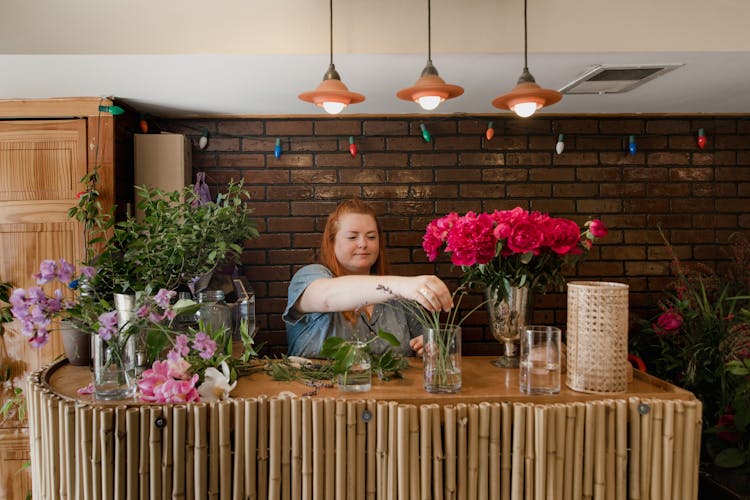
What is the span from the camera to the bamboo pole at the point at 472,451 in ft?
3.90

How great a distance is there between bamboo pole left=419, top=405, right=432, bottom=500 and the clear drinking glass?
0.87ft

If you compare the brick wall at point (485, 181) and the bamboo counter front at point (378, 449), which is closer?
the bamboo counter front at point (378, 449)

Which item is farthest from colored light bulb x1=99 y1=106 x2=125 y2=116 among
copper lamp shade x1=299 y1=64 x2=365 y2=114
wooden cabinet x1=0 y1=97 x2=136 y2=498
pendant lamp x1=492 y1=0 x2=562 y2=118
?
pendant lamp x1=492 y1=0 x2=562 y2=118

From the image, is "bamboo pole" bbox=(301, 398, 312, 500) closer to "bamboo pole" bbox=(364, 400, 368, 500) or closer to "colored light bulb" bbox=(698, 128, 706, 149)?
"bamboo pole" bbox=(364, 400, 368, 500)

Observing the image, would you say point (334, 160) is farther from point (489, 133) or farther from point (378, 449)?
point (378, 449)

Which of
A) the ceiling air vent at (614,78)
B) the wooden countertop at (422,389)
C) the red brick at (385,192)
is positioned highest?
the ceiling air vent at (614,78)

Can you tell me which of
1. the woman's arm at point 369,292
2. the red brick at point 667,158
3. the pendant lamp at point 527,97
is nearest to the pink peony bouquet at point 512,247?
the woman's arm at point 369,292

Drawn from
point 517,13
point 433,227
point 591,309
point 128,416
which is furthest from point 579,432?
point 517,13

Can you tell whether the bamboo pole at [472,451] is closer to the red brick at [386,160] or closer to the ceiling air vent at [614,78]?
the ceiling air vent at [614,78]

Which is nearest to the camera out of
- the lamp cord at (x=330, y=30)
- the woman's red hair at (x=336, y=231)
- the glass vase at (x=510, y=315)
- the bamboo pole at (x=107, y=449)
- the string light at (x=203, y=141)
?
the bamboo pole at (x=107, y=449)

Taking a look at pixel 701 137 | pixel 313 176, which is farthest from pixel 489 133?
pixel 701 137

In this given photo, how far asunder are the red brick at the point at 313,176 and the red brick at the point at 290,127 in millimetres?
224

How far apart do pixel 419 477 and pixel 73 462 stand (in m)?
0.79

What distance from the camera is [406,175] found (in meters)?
2.99
